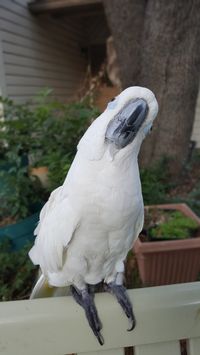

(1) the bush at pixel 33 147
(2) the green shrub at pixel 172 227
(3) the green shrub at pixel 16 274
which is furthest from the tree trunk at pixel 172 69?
(3) the green shrub at pixel 16 274

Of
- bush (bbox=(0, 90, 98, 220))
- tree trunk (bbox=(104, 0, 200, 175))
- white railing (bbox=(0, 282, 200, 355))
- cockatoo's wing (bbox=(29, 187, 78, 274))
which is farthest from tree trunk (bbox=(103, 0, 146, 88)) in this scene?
white railing (bbox=(0, 282, 200, 355))

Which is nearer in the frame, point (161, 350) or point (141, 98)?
point (141, 98)

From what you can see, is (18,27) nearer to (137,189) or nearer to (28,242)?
(28,242)

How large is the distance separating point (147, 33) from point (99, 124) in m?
1.60

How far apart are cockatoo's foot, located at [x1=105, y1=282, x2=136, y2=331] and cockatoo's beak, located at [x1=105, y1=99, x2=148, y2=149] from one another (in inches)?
12.2

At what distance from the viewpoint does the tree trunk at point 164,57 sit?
1.74 meters

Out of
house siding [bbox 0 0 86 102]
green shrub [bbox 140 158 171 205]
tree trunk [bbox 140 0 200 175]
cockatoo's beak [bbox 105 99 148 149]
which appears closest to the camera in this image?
cockatoo's beak [bbox 105 99 148 149]

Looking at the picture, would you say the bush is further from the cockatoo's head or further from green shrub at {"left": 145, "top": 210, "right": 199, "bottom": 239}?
the cockatoo's head

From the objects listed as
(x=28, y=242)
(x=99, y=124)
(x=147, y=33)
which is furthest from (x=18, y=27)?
(x=99, y=124)

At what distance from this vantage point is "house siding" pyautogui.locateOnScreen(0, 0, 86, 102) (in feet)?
8.49

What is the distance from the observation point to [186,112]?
202cm

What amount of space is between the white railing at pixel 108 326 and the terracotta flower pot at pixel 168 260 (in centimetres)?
51

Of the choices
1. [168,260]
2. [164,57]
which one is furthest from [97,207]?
[164,57]

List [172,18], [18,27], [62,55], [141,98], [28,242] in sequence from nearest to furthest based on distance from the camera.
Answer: [141,98] → [28,242] → [172,18] → [18,27] → [62,55]
